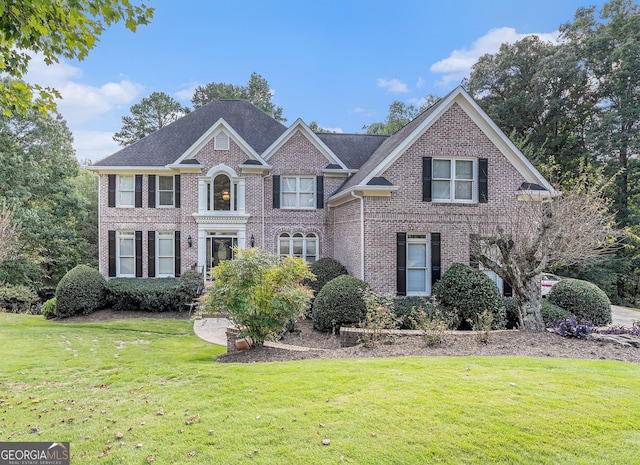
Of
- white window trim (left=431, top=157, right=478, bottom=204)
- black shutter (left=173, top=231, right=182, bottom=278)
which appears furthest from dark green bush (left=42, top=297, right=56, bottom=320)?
white window trim (left=431, top=157, right=478, bottom=204)

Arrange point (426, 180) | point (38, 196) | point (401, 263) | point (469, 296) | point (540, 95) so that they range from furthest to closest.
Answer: point (540, 95), point (38, 196), point (426, 180), point (401, 263), point (469, 296)

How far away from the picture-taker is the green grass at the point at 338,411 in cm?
357

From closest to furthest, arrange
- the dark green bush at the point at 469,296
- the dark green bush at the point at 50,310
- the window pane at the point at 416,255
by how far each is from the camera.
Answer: the dark green bush at the point at 469,296, the window pane at the point at 416,255, the dark green bush at the point at 50,310

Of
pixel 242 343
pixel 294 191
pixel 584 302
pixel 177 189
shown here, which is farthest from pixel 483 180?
pixel 177 189

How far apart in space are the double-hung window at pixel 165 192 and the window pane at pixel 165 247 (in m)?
1.72

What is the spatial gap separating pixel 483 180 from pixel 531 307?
5.55 m

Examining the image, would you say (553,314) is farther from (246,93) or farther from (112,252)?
(246,93)

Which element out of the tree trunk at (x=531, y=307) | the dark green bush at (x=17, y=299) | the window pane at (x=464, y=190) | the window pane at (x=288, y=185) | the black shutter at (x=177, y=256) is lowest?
the dark green bush at (x=17, y=299)

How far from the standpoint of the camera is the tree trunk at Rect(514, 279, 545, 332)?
29.1 feet

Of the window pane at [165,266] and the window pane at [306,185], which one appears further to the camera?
the window pane at [306,185]

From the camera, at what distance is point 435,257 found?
12562mm

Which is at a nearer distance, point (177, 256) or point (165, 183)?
point (177, 256)

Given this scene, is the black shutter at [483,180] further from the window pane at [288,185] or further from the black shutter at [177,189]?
the black shutter at [177,189]

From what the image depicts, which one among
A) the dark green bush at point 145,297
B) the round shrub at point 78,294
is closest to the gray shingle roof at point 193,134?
the round shrub at point 78,294
